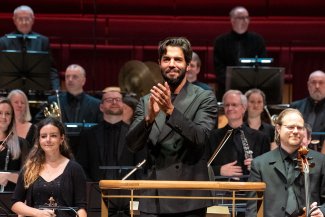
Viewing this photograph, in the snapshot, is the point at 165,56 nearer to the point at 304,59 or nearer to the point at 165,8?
the point at 304,59

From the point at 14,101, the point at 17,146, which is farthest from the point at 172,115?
the point at 14,101

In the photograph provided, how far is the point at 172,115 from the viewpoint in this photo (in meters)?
3.02

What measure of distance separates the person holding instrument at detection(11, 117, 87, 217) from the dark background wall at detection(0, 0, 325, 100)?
406 centimetres

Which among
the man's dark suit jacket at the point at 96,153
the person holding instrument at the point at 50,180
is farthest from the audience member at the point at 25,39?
the person holding instrument at the point at 50,180

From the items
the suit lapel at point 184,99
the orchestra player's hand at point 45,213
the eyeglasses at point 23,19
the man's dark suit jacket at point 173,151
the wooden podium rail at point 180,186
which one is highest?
the eyeglasses at point 23,19

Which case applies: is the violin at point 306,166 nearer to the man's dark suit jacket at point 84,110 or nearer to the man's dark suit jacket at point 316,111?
the man's dark suit jacket at point 316,111

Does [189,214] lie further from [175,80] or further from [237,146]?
[237,146]

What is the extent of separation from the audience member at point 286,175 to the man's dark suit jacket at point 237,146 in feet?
6.32

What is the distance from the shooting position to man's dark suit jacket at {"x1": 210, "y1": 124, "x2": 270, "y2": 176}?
19.7 feet

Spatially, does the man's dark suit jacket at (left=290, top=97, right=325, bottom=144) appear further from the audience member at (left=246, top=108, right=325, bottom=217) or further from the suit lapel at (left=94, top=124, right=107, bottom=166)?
the audience member at (left=246, top=108, right=325, bottom=217)

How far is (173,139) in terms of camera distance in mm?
3078

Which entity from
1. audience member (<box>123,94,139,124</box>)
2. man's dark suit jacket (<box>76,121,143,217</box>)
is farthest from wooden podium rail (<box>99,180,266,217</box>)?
audience member (<box>123,94,139,124</box>)

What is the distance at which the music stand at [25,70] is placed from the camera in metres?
7.21

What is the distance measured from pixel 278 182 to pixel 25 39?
4469 millimetres
